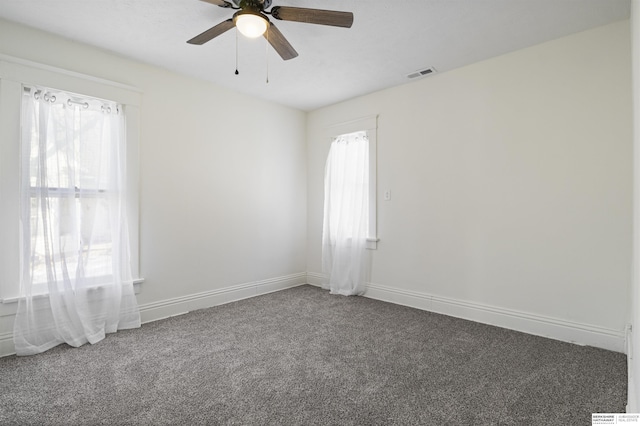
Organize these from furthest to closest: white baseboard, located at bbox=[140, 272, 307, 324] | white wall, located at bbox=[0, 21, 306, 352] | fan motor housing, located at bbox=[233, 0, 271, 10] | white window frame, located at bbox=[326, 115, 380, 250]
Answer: white window frame, located at bbox=[326, 115, 380, 250] → white baseboard, located at bbox=[140, 272, 307, 324] → white wall, located at bbox=[0, 21, 306, 352] → fan motor housing, located at bbox=[233, 0, 271, 10]

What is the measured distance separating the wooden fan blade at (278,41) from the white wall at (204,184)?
5.30 ft

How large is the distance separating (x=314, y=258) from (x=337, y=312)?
4.62ft

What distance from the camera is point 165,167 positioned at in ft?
11.3

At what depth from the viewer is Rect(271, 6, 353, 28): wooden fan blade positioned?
1992 mm

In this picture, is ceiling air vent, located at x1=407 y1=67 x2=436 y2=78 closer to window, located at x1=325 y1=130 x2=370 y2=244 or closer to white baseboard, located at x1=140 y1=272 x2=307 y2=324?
window, located at x1=325 y1=130 x2=370 y2=244

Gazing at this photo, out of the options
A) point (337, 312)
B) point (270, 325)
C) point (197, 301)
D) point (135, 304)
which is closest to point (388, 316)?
point (337, 312)

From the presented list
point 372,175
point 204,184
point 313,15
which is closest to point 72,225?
point 204,184

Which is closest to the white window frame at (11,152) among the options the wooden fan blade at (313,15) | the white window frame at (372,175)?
the wooden fan blade at (313,15)

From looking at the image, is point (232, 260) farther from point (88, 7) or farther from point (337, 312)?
point (88, 7)

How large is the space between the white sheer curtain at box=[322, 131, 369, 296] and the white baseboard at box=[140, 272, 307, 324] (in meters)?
0.61

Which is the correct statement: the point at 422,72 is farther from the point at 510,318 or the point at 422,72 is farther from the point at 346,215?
the point at 510,318

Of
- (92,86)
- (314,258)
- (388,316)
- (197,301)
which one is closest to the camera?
(92,86)

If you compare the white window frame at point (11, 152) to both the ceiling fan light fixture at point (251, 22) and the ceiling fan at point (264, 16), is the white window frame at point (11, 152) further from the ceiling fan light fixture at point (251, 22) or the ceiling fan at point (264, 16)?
the ceiling fan light fixture at point (251, 22)

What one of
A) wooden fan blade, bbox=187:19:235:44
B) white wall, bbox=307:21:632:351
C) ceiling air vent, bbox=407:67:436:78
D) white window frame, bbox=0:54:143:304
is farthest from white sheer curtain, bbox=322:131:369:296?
white window frame, bbox=0:54:143:304
